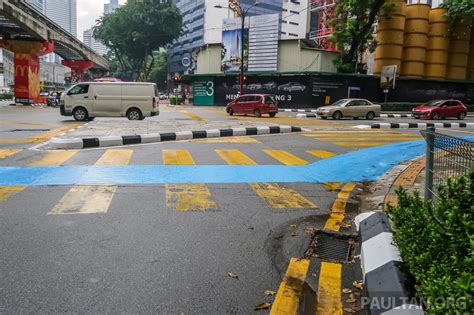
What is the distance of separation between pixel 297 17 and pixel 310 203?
97876 mm

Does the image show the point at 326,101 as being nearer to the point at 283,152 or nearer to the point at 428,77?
the point at 428,77

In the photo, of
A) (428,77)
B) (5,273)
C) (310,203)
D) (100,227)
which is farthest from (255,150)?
(428,77)

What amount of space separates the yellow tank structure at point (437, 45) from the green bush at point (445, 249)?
4034 cm

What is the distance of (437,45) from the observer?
38094 mm

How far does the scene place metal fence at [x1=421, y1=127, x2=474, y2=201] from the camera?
10.5 ft

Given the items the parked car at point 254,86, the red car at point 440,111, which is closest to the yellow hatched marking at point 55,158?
the red car at point 440,111

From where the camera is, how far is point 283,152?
34.3 ft

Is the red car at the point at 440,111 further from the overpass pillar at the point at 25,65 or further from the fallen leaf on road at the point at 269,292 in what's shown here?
the overpass pillar at the point at 25,65

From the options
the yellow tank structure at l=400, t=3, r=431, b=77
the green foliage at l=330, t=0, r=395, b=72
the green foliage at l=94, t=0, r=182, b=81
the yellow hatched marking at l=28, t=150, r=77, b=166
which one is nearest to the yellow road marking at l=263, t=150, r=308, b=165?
the yellow hatched marking at l=28, t=150, r=77, b=166

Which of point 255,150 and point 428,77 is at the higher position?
point 428,77

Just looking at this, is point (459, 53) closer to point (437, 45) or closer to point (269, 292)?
point (437, 45)

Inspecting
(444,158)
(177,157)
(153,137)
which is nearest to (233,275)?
(444,158)

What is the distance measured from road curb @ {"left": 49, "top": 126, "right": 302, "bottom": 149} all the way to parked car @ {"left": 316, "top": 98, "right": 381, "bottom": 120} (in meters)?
10.2

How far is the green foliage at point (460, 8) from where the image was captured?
3491cm
